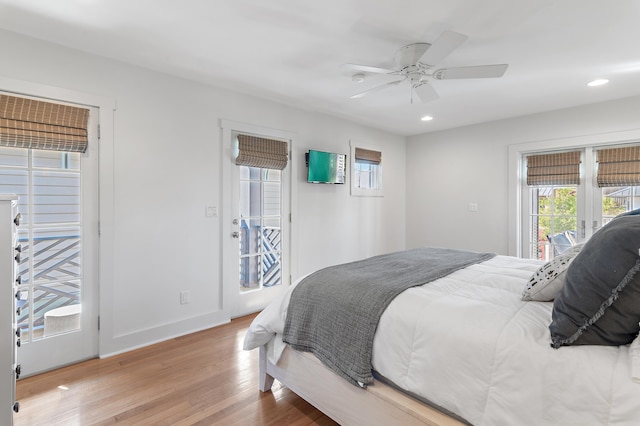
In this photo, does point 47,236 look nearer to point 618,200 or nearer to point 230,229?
point 230,229

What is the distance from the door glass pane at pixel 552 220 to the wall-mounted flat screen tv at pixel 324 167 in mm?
2584

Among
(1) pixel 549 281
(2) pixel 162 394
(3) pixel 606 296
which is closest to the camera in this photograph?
(3) pixel 606 296

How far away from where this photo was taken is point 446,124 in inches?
179

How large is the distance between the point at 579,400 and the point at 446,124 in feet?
13.6

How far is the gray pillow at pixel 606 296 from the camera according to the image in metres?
1.00

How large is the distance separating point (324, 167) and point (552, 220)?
2985 mm

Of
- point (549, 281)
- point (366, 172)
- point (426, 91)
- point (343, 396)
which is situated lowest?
point (343, 396)

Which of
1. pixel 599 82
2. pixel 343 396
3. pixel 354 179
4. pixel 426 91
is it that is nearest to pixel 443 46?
pixel 426 91

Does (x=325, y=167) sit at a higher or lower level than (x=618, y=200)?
→ higher

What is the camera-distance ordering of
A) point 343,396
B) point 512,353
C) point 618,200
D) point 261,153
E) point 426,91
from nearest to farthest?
point 512,353
point 343,396
point 426,91
point 261,153
point 618,200

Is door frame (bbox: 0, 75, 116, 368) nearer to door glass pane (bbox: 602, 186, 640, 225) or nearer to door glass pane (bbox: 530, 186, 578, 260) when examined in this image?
door glass pane (bbox: 530, 186, 578, 260)

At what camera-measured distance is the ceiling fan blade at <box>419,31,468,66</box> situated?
69.2 inches

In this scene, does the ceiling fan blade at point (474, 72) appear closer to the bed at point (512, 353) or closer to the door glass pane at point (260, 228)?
the bed at point (512, 353)

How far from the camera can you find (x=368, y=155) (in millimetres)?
4656
